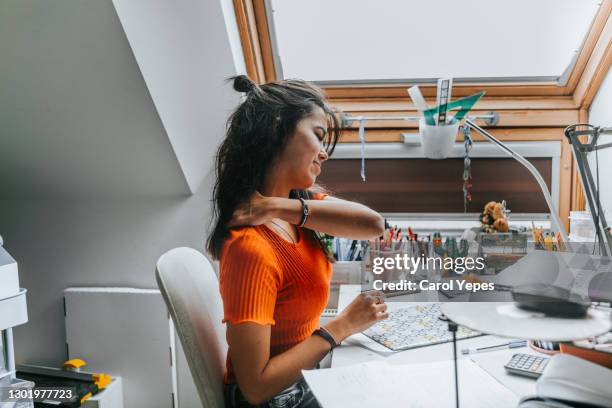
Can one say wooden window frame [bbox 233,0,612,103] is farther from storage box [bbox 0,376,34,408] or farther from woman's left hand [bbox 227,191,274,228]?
storage box [bbox 0,376,34,408]

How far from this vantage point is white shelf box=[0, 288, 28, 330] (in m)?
1.11

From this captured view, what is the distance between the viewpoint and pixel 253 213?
0.86 meters

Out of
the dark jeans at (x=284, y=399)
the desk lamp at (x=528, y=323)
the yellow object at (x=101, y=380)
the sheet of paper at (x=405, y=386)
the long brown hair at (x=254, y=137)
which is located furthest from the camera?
the yellow object at (x=101, y=380)

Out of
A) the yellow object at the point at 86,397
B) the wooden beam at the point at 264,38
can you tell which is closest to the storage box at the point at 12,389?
the yellow object at the point at 86,397

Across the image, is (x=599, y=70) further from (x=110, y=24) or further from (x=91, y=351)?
(x=91, y=351)

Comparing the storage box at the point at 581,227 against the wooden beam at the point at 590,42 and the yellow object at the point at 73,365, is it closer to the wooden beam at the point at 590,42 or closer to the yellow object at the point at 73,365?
the wooden beam at the point at 590,42

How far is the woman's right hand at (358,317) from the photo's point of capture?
2.82 ft

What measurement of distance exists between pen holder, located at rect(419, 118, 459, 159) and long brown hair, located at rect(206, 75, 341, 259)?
435 mm

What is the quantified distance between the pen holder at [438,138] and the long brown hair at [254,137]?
43cm

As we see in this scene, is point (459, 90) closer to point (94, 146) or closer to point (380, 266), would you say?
point (380, 266)

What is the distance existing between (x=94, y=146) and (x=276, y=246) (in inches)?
32.2

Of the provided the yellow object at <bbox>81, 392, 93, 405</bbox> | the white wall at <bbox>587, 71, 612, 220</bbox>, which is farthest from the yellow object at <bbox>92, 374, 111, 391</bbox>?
the white wall at <bbox>587, 71, 612, 220</bbox>

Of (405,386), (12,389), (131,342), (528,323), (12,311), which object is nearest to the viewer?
(528,323)
